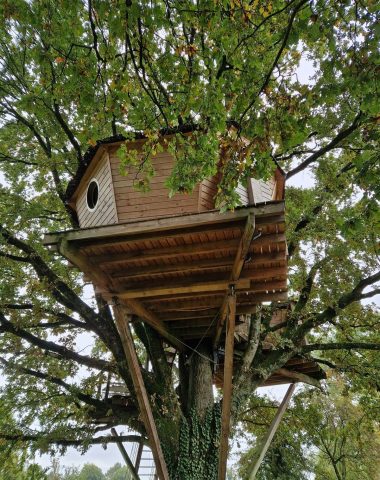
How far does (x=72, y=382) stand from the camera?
724 cm

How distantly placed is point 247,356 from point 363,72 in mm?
5376

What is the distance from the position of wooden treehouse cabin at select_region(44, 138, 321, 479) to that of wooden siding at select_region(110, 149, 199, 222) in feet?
0.05

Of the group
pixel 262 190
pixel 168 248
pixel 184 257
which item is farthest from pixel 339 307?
pixel 168 248

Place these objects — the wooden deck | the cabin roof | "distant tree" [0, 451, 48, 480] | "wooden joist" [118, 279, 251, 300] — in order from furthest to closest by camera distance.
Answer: "distant tree" [0, 451, 48, 480] < the cabin roof < "wooden joist" [118, 279, 251, 300] < the wooden deck

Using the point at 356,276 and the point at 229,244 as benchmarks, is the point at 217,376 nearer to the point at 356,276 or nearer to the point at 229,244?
the point at 356,276

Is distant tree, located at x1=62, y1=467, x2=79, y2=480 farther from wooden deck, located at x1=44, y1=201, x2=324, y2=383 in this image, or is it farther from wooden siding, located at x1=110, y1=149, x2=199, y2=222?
wooden siding, located at x1=110, y1=149, x2=199, y2=222

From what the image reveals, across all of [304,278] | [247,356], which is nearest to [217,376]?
[247,356]

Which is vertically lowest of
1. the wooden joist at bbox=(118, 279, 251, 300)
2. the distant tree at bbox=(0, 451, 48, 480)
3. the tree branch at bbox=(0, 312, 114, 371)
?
the distant tree at bbox=(0, 451, 48, 480)

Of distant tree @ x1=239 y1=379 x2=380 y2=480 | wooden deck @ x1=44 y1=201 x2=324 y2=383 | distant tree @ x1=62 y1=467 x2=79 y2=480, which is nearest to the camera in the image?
wooden deck @ x1=44 y1=201 x2=324 y2=383

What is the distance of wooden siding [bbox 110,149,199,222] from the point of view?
550cm

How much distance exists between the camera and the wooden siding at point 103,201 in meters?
5.71

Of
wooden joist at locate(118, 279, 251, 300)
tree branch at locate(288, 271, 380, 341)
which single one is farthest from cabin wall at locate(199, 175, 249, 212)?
tree branch at locate(288, 271, 380, 341)

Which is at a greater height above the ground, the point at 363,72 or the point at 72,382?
the point at 363,72

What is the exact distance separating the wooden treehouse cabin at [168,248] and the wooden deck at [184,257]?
0.01 metres
